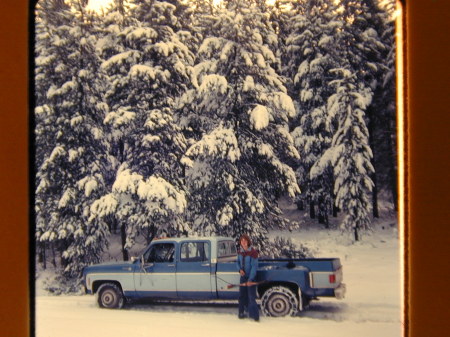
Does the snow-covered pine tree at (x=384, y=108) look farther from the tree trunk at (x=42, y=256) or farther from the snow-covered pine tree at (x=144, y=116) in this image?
the tree trunk at (x=42, y=256)

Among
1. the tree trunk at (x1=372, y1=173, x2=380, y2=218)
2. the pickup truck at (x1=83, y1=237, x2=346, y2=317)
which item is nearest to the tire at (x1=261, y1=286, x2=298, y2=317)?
the pickup truck at (x1=83, y1=237, x2=346, y2=317)

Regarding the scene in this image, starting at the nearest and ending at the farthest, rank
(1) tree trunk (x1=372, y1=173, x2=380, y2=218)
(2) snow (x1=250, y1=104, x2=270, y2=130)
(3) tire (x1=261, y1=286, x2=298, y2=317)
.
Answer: (1) tree trunk (x1=372, y1=173, x2=380, y2=218) < (3) tire (x1=261, y1=286, x2=298, y2=317) < (2) snow (x1=250, y1=104, x2=270, y2=130)

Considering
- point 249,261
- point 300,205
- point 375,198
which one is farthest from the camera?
point 249,261

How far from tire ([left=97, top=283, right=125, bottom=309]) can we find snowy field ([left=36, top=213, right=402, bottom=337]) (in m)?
0.17

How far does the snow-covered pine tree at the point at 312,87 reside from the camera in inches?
179

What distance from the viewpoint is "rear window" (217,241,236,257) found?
15.8 ft

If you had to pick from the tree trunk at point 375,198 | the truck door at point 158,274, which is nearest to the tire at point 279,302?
the truck door at point 158,274

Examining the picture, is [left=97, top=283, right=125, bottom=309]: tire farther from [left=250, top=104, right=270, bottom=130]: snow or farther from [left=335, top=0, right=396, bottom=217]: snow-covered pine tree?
[left=335, top=0, right=396, bottom=217]: snow-covered pine tree

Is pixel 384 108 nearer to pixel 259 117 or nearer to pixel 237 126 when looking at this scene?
pixel 259 117

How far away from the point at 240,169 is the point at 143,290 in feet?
6.68

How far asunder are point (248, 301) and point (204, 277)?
2.55ft

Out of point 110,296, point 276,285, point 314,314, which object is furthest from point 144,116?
point 314,314

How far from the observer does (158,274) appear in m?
5.30
